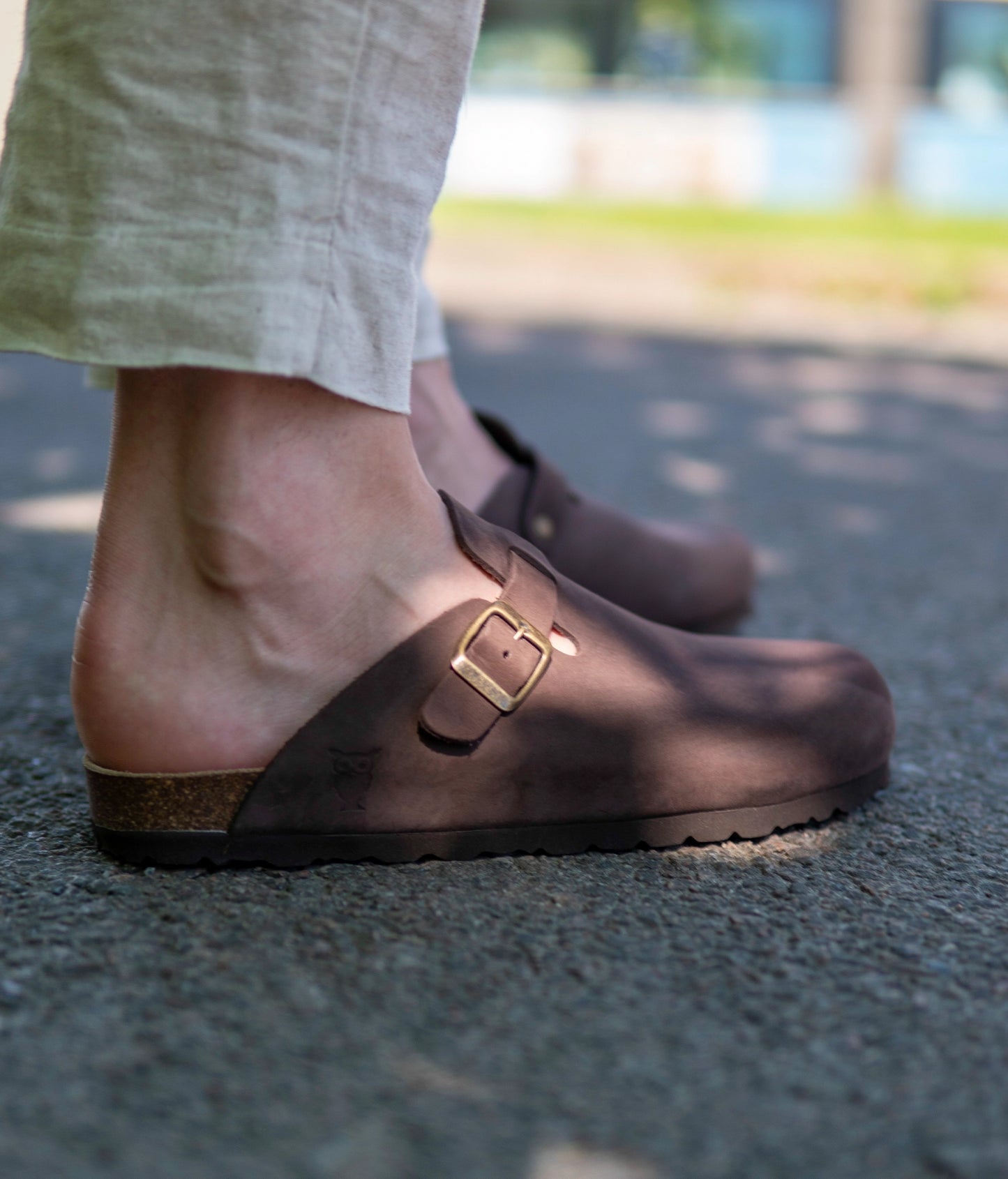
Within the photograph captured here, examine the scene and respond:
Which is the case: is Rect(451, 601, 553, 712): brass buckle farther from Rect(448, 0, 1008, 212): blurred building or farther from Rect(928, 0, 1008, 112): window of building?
Rect(928, 0, 1008, 112): window of building

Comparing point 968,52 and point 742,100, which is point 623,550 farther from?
point 968,52

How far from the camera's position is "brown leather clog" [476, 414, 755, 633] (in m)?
1.35

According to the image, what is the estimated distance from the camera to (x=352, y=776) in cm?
87

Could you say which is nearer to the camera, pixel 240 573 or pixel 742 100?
pixel 240 573

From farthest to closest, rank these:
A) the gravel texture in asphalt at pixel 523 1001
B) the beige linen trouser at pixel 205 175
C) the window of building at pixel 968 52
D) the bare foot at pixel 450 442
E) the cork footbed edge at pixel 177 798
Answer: the window of building at pixel 968 52 < the bare foot at pixel 450 442 < the cork footbed edge at pixel 177 798 < the beige linen trouser at pixel 205 175 < the gravel texture in asphalt at pixel 523 1001

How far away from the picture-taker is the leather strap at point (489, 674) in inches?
34.3

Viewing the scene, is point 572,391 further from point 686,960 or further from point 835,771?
point 686,960

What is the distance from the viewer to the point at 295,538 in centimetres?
85

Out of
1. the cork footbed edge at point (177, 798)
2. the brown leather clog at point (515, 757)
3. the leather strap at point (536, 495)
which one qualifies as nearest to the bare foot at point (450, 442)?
the leather strap at point (536, 495)

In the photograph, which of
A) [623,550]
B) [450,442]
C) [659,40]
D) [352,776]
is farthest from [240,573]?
[659,40]

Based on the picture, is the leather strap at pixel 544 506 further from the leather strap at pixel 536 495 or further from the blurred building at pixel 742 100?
the blurred building at pixel 742 100

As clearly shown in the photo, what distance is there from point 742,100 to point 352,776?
469 inches

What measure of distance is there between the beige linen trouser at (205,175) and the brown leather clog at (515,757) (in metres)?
0.23


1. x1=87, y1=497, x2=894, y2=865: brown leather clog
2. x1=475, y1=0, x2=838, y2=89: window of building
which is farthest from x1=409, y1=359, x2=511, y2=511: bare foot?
x1=475, y1=0, x2=838, y2=89: window of building
